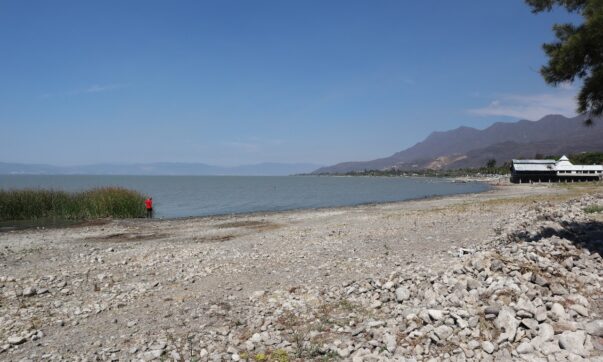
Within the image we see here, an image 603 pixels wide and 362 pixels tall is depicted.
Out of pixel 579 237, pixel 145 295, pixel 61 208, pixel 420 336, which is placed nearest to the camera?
pixel 420 336

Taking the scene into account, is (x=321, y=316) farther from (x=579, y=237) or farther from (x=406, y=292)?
(x=579, y=237)

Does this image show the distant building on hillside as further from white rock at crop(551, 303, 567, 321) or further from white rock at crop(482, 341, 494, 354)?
white rock at crop(482, 341, 494, 354)

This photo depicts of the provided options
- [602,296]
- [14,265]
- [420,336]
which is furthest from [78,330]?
[602,296]

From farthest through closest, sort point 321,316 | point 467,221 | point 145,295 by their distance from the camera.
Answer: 1. point 467,221
2. point 145,295
3. point 321,316

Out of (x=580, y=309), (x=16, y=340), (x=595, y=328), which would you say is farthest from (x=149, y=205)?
(x=595, y=328)

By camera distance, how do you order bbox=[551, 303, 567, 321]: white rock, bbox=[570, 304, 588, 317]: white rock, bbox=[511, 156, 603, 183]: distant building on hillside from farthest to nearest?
bbox=[511, 156, 603, 183]: distant building on hillside → bbox=[570, 304, 588, 317]: white rock → bbox=[551, 303, 567, 321]: white rock

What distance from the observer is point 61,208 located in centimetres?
3962

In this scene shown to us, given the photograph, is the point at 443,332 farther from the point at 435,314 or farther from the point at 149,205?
the point at 149,205

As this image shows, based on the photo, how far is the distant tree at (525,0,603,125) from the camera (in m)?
11.0

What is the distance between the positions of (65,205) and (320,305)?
37842mm

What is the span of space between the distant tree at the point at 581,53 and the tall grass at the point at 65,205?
39217 millimetres

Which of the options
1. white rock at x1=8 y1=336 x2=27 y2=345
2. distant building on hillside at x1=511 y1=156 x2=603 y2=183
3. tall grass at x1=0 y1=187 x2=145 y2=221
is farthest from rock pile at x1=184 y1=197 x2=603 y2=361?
distant building on hillside at x1=511 y1=156 x2=603 y2=183

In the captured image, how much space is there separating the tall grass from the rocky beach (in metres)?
24.0

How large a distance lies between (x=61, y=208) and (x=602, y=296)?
142ft
